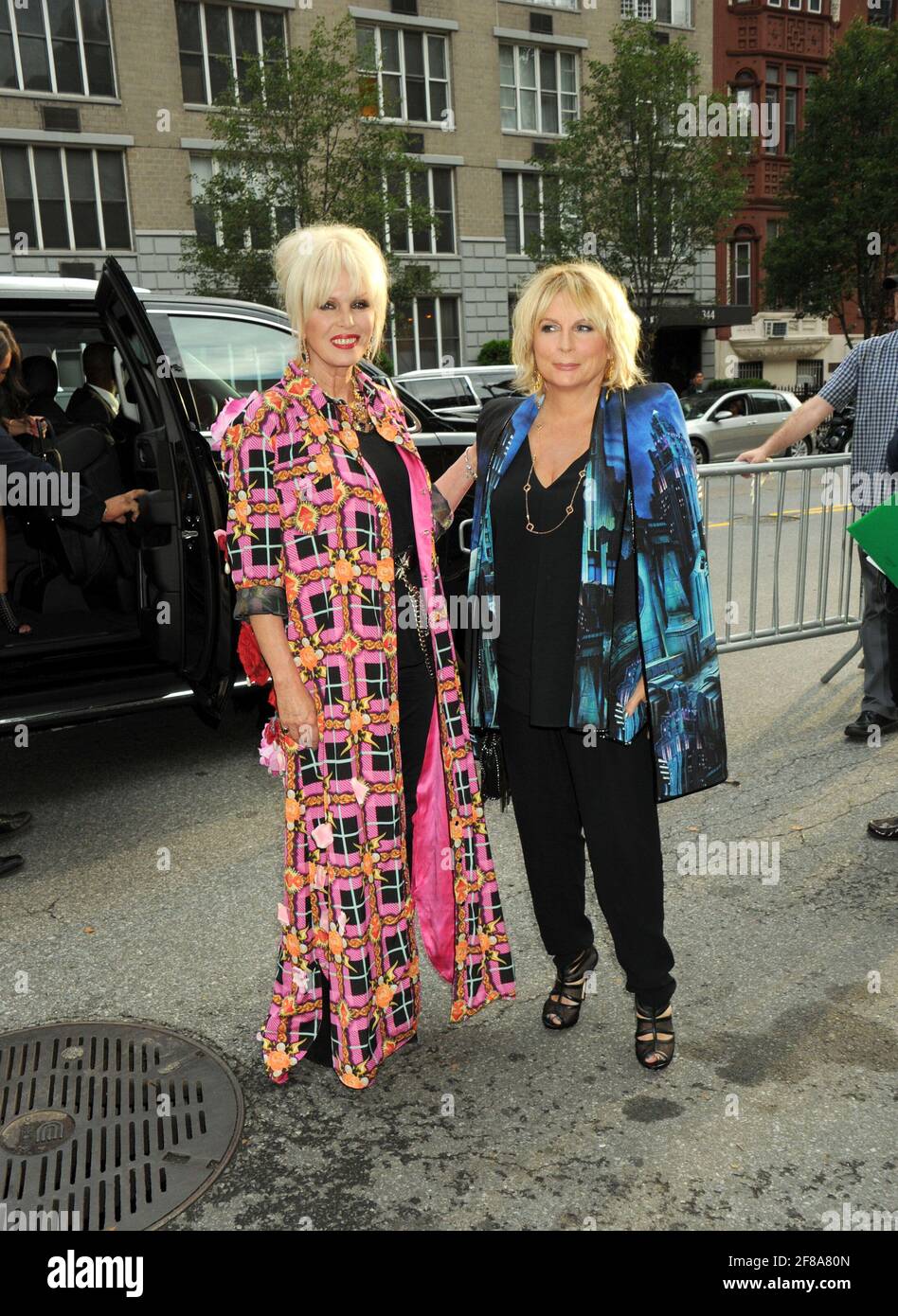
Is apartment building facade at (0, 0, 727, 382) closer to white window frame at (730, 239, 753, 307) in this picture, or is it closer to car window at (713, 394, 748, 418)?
car window at (713, 394, 748, 418)

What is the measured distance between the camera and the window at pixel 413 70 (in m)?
28.9

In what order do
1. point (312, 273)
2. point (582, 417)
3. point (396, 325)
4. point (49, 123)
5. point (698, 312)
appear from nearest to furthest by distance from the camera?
point (312, 273) → point (582, 417) → point (49, 123) → point (396, 325) → point (698, 312)

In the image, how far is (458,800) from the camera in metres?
2.97

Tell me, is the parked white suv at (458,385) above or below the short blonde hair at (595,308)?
A: below

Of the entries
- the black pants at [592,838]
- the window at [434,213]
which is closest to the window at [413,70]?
the window at [434,213]

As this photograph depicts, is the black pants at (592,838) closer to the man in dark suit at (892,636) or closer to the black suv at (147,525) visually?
the black suv at (147,525)

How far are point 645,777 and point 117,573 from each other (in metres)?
3.55

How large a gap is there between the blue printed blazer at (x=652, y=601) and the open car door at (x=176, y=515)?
2.01 m

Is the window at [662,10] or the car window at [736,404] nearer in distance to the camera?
the car window at [736,404]

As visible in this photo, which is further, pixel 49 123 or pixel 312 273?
pixel 49 123

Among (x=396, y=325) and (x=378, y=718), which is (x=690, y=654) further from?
(x=396, y=325)

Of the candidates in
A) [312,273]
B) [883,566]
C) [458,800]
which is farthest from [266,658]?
[883,566]

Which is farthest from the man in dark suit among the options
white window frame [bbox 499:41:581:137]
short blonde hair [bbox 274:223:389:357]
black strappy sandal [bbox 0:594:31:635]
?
white window frame [bbox 499:41:581:137]

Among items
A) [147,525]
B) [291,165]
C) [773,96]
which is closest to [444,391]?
[291,165]
